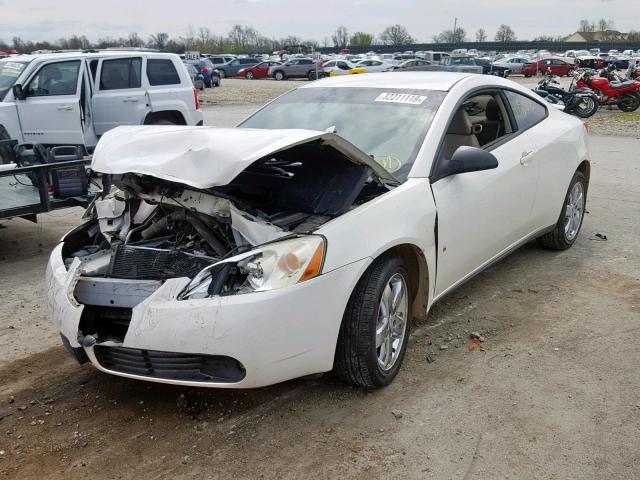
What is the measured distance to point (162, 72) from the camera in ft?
36.8

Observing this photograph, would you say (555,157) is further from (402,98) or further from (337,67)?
(337,67)

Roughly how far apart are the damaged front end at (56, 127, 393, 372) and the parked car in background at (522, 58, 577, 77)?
44.3 metres

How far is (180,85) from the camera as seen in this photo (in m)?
11.4

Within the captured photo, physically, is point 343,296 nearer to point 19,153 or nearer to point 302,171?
point 302,171

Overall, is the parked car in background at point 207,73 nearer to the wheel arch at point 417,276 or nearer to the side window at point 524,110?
the side window at point 524,110

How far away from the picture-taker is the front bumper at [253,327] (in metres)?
2.82

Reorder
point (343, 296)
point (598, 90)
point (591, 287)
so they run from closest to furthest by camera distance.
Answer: point (343, 296) → point (591, 287) → point (598, 90)

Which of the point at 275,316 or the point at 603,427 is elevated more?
the point at 275,316

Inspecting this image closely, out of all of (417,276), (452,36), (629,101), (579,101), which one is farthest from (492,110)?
(452,36)

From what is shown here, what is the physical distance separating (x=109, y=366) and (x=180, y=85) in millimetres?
9135

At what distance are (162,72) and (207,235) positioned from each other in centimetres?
858

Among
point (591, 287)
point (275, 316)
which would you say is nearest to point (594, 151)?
point (591, 287)

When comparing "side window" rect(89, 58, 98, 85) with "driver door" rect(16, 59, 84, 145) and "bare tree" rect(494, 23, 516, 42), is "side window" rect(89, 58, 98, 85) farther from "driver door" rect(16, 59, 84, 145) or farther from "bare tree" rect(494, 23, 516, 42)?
"bare tree" rect(494, 23, 516, 42)

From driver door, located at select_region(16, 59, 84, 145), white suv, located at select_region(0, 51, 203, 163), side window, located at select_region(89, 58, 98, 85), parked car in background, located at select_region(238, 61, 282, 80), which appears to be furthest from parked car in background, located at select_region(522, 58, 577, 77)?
driver door, located at select_region(16, 59, 84, 145)
